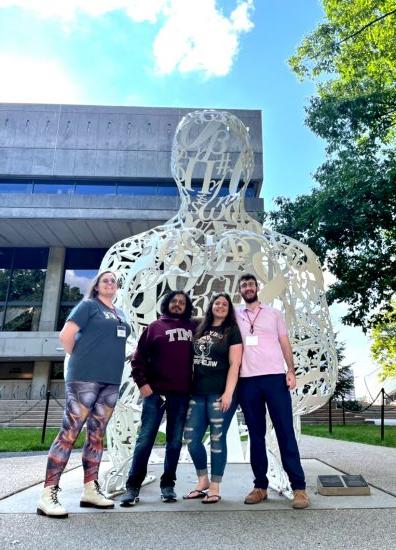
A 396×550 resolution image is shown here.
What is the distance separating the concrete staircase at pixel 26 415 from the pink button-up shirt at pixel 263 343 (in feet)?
36.6

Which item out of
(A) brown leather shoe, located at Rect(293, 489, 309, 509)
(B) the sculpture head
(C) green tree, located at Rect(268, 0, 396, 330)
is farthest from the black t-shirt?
(C) green tree, located at Rect(268, 0, 396, 330)

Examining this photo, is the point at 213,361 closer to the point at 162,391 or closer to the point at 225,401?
the point at 225,401

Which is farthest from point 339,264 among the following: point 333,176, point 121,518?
point 121,518

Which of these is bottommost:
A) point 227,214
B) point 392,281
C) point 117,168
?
point 227,214

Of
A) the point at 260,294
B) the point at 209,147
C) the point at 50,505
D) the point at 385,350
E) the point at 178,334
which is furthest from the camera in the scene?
the point at 385,350

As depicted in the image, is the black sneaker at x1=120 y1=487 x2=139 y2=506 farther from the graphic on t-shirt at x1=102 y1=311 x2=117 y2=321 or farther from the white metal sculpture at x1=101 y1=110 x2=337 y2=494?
the graphic on t-shirt at x1=102 y1=311 x2=117 y2=321

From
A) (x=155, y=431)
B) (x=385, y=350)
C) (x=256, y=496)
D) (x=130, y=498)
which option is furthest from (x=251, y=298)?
(x=385, y=350)

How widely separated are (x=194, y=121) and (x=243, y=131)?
1.77 ft

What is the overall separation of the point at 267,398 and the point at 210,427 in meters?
0.48

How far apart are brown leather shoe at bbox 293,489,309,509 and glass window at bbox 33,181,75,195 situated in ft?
71.0

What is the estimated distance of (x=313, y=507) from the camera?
3201 mm

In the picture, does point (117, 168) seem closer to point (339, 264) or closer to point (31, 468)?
point (339, 264)

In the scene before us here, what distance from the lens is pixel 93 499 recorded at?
3109 millimetres

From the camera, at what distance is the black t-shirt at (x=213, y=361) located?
10.8 ft
